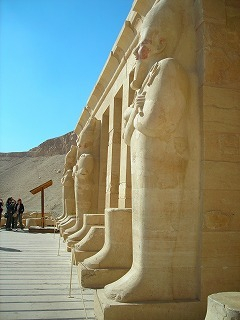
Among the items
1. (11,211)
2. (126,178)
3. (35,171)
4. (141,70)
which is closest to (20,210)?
(11,211)

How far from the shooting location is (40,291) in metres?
4.04

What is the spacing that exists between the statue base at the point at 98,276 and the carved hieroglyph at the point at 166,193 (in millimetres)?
954

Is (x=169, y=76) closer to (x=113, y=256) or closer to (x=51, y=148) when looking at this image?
(x=113, y=256)

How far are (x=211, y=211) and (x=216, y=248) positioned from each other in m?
0.32

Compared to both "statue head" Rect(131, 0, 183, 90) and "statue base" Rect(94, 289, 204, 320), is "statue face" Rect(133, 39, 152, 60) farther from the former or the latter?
"statue base" Rect(94, 289, 204, 320)

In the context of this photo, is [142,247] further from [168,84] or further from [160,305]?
[168,84]

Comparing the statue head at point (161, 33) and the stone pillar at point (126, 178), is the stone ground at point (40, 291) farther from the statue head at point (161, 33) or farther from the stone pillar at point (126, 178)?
the statue head at point (161, 33)

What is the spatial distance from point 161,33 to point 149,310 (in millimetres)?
2388

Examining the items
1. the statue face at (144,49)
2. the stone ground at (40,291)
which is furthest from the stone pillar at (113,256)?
the statue face at (144,49)

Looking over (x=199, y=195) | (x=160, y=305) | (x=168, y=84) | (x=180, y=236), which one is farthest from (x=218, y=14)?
(x=160, y=305)

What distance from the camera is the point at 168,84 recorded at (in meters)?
3.02

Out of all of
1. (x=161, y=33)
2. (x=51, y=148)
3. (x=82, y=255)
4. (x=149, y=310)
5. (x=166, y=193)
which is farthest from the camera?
(x=51, y=148)

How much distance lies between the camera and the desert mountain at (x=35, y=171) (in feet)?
132

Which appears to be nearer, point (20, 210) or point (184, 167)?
point (184, 167)
